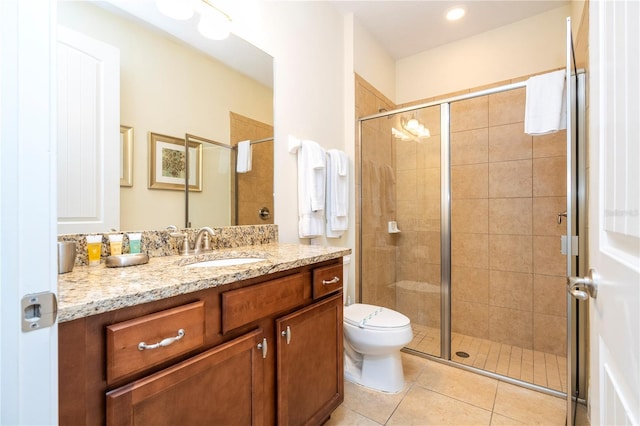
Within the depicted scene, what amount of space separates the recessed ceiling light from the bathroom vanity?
231 centimetres

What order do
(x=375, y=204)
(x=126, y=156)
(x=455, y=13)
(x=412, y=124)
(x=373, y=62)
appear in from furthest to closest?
(x=373, y=62) → (x=375, y=204) → (x=412, y=124) → (x=455, y=13) → (x=126, y=156)

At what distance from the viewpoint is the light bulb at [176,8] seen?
1.26 m

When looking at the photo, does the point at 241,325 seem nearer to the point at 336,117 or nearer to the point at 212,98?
the point at 212,98

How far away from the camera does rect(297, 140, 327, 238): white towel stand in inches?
73.8

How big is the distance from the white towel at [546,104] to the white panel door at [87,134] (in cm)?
218

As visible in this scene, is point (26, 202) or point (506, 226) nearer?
point (26, 202)

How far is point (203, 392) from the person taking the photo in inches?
32.3

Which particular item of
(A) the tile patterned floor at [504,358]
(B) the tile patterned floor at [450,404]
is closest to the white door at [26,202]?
(B) the tile patterned floor at [450,404]

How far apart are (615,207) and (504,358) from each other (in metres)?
2.14

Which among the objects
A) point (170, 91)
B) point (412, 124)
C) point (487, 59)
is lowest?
point (170, 91)

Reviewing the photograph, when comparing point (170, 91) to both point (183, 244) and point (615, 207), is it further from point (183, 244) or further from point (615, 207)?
point (615, 207)

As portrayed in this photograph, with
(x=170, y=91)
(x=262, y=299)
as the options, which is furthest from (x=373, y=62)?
(x=262, y=299)

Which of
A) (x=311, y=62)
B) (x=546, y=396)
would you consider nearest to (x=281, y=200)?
(x=311, y=62)

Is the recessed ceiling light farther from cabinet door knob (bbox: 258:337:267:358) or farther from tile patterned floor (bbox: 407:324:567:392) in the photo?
cabinet door knob (bbox: 258:337:267:358)
